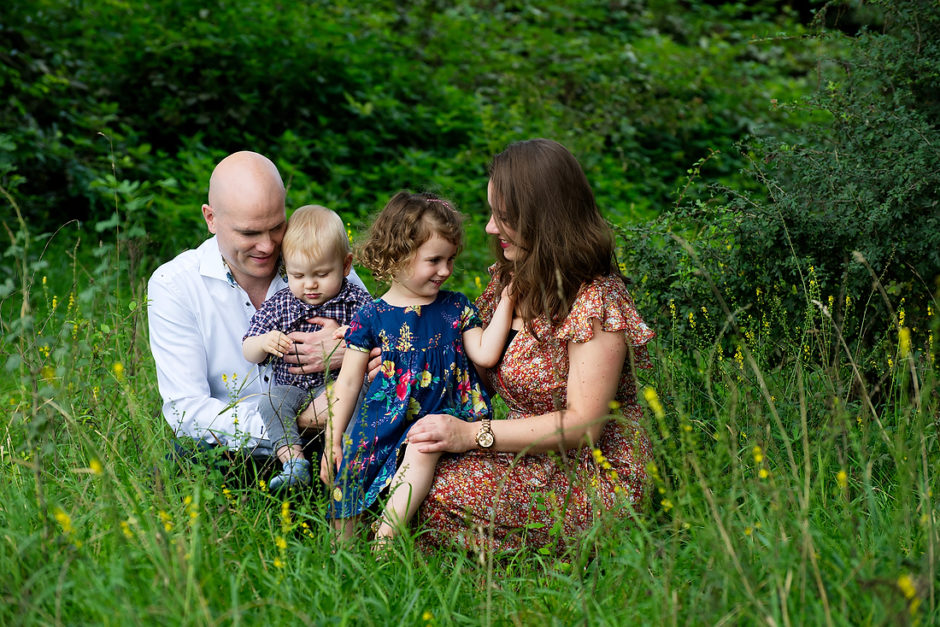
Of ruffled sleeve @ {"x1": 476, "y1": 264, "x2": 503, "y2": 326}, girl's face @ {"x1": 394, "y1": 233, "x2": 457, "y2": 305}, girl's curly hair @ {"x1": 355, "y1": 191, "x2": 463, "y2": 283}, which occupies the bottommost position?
ruffled sleeve @ {"x1": 476, "y1": 264, "x2": 503, "y2": 326}

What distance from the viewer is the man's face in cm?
355

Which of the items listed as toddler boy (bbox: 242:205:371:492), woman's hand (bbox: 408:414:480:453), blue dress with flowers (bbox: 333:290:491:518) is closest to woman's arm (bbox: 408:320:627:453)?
woman's hand (bbox: 408:414:480:453)

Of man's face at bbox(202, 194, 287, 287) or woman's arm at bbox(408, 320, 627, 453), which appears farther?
man's face at bbox(202, 194, 287, 287)

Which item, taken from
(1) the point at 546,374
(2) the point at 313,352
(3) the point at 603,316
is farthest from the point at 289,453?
(3) the point at 603,316

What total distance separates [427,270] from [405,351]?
0.30 metres

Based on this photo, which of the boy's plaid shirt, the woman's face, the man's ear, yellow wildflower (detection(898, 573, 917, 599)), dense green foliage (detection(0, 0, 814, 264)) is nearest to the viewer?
yellow wildflower (detection(898, 573, 917, 599))

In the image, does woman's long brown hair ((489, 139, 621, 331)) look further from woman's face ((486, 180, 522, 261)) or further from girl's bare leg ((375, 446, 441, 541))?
girl's bare leg ((375, 446, 441, 541))

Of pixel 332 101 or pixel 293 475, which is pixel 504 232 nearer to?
pixel 293 475

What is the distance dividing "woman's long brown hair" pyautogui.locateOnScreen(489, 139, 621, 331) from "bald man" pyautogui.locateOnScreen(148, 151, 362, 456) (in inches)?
32.9

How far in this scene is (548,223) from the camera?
3121 mm

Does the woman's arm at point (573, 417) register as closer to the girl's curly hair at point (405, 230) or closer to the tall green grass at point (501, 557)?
the tall green grass at point (501, 557)

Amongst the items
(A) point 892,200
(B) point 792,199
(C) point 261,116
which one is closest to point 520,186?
(B) point 792,199

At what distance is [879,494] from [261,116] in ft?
22.5

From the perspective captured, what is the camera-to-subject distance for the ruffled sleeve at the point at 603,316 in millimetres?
3055
